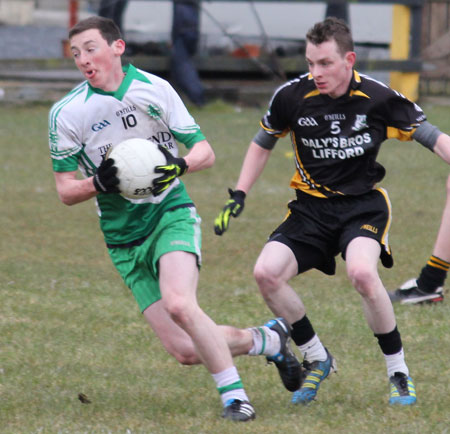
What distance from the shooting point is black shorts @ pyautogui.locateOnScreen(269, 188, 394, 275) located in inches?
210

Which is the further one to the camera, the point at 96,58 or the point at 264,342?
the point at 264,342

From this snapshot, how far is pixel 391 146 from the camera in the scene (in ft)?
50.0

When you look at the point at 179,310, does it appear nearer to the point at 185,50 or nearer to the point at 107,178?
the point at 107,178

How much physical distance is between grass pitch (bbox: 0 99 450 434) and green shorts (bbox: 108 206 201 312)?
2.11 feet

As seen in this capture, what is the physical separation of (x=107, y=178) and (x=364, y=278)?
1.40m

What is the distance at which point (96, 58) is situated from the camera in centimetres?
511

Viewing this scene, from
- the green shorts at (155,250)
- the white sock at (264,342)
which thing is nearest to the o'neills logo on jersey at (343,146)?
the green shorts at (155,250)

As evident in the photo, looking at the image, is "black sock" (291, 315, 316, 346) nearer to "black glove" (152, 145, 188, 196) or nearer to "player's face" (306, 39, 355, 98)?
"black glove" (152, 145, 188, 196)

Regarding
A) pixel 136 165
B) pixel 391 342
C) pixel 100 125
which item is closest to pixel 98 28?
pixel 100 125

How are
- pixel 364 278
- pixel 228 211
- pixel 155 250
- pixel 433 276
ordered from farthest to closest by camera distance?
pixel 433 276
pixel 228 211
pixel 155 250
pixel 364 278

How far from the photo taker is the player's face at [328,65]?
5242mm

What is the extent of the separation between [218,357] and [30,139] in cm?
1106

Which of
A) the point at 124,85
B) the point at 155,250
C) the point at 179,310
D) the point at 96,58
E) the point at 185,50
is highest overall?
the point at 96,58

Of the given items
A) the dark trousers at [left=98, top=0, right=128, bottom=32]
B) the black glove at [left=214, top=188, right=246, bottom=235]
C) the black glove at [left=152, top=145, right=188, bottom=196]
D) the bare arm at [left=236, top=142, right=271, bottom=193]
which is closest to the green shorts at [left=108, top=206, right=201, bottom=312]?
the black glove at [left=214, top=188, right=246, bottom=235]
